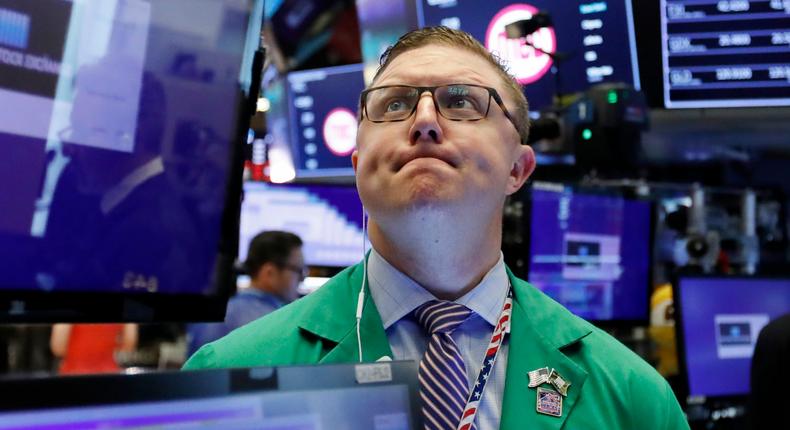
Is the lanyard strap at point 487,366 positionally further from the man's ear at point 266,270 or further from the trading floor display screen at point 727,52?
the man's ear at point 266,270

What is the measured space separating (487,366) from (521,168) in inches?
19.4

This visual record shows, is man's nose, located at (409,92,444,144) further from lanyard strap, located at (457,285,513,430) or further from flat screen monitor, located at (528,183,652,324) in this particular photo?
flat screen monitor, located at (528,183,652,324)

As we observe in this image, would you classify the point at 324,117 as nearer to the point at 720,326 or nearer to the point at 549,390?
the point at 720,326

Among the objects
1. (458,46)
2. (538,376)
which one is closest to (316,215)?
(458,46)

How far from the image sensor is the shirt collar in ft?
5.04

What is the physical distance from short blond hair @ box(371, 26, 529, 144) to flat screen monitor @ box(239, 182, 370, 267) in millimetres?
2516

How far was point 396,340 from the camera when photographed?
1.52 m

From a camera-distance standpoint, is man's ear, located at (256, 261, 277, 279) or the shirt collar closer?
the shirt collar

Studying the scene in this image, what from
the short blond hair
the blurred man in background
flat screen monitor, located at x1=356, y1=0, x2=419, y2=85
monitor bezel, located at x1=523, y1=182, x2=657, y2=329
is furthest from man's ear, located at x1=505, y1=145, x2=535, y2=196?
the blurred man in background

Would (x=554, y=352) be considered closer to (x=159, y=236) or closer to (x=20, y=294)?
(x=159, y=236)

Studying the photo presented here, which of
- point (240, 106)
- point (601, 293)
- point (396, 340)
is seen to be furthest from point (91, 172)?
point (601, 293)

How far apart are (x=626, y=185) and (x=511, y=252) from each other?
791 mm

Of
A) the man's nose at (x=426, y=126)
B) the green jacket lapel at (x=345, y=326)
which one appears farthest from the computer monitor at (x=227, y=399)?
the man's nose at (x=426, y=126)

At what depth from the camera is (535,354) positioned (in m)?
1.49
